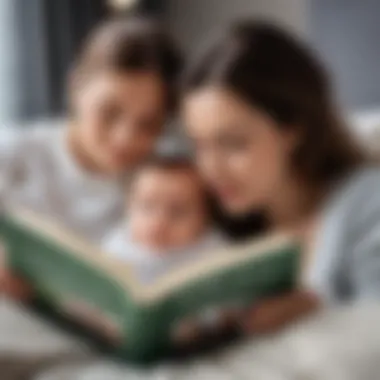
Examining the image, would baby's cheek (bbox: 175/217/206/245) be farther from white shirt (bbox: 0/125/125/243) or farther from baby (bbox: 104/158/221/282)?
white shirt (bbox: 0/125/125/243)

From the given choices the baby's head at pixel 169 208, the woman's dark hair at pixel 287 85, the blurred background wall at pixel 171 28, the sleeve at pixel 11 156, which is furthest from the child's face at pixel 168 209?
the blurred background wall at pixel 171 28

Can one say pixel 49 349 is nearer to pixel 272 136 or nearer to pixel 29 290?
pixel 29 290

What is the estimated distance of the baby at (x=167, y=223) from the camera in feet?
3.44

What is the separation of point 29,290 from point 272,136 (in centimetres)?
33

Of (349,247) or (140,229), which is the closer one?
(349,247)

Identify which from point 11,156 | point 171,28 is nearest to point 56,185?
point 11,156

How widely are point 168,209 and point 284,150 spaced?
Result: 0.15 m

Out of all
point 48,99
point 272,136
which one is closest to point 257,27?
point 272,136

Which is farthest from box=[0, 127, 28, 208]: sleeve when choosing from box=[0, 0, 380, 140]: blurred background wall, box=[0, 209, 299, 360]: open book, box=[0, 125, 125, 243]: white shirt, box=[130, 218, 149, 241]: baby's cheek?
box=[0, 0, 380, 140]: blurred background wall

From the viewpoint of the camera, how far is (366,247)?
0.94 m

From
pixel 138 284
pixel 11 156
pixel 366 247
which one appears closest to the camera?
pixel 138 284

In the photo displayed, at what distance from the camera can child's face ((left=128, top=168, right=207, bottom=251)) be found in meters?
1.05

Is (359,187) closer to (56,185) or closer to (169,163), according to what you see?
(169,163)

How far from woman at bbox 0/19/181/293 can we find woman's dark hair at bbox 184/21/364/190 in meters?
0.08
